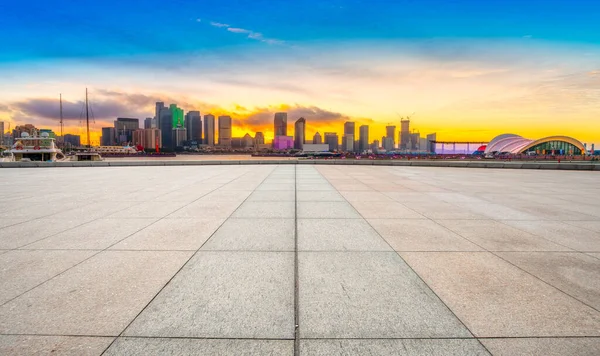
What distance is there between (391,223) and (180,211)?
5716 mm

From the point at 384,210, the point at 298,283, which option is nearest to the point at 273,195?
the point at 384,210

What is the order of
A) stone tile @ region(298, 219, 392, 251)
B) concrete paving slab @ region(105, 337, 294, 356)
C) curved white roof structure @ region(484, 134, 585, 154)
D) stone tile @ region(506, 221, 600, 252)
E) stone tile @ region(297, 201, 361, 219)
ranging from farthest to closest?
1. curved white roof structure @ region(484, 134, 585, 154)
2. stone tile @ region(297, 201, 361, 219)
3. stone tile @ region(506, 221, 600, 252)
4. stone tile @ region(298, 219, 392, 251)
5. concrete paving slab @ region(105, 337, 294, 356)

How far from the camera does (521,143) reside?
126125mm

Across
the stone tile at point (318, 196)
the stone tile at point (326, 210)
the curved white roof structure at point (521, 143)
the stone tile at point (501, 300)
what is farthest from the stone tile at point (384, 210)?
the curved white roof structure at point (521, 143)

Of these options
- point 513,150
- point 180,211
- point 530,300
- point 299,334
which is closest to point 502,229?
point 530,300

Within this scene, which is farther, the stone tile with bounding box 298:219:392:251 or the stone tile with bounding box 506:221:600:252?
the stone tile with bounding box 506:221:600:252

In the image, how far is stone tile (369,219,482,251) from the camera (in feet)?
18.6

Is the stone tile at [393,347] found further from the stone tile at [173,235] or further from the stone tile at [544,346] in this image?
the stone tile at [173,235]

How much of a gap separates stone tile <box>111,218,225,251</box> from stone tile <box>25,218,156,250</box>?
10.8 inches

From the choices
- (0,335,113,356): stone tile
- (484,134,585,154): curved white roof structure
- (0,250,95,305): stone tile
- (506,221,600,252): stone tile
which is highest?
(484,134,585,154): curved white roof structure

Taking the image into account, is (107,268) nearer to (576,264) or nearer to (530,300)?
(530,300)

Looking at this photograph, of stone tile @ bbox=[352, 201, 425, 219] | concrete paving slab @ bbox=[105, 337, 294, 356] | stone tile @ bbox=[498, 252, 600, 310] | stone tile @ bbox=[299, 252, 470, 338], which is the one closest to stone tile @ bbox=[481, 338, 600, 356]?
stone tile @ bbox=[299, 252, 470, 338]

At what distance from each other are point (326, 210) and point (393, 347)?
20.1ft

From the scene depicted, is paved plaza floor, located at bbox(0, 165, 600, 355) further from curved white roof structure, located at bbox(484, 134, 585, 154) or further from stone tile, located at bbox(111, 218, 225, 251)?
curved white roof structure, located at bbox(484, 134, 585, 154)
